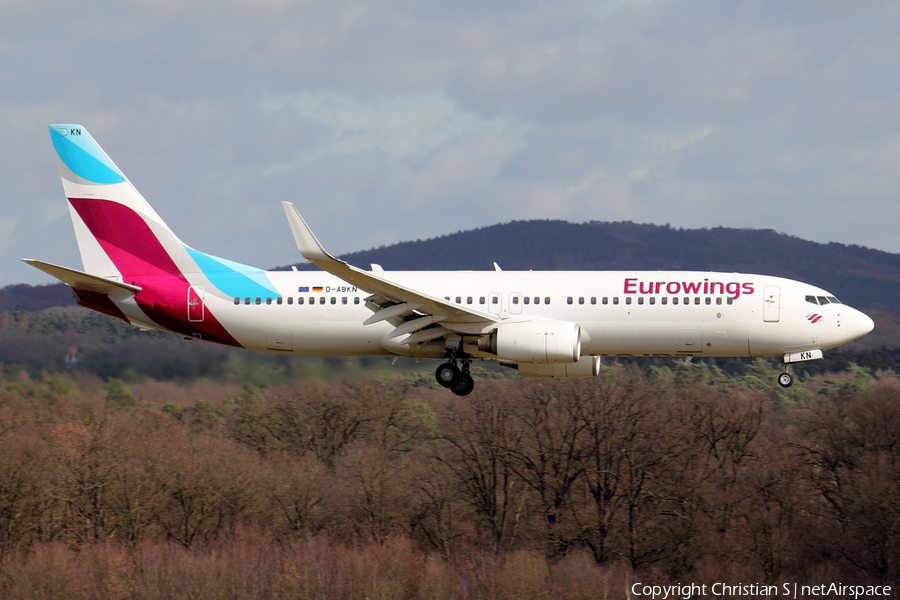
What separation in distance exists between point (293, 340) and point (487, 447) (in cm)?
3115

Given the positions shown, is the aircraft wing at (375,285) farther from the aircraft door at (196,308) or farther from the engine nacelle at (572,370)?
the aircraft door at (196,308)

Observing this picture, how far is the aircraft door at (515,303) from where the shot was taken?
3347 centimetres

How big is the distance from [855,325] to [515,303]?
11074mm

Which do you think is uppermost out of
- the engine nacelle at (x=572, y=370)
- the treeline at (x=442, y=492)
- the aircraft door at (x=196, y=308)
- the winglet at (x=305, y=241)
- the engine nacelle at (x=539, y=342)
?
the winglet at (x=305, y=241)

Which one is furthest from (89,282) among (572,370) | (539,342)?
(572,370)

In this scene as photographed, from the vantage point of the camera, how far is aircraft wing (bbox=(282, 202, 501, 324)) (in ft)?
93.1

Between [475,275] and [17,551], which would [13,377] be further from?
[475,275]

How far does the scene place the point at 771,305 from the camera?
109ft

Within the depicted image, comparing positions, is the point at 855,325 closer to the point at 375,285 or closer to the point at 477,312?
the point at 477,312

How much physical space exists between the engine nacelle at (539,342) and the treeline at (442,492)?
2488 centimetres

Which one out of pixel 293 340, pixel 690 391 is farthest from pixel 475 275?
pixel 690 391

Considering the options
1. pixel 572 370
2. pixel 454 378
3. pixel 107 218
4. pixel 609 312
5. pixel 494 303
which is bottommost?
pixel 454 378

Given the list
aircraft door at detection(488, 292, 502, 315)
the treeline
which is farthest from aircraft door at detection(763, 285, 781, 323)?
the treeline

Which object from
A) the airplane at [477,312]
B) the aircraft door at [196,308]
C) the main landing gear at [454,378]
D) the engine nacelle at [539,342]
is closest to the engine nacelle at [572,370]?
the airplane at [477,312]
